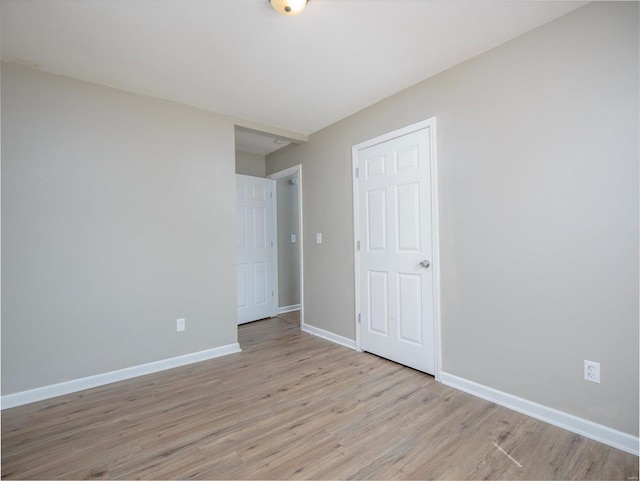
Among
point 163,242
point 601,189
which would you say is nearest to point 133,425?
point 163,242

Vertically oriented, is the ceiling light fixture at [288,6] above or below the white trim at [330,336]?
above

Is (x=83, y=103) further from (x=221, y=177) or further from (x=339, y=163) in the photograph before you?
(x=339, y=163)

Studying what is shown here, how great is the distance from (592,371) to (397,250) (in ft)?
4.89

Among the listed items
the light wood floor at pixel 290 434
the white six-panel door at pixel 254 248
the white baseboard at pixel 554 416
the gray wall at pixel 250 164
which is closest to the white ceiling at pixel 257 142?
the gray wall at pixel 250 164

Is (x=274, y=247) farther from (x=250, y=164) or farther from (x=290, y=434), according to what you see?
(x=290, y=434)

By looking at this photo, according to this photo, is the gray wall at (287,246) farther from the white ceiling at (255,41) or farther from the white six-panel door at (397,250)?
the white ceiling at (255,41)

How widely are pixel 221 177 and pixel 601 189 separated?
2994 mm

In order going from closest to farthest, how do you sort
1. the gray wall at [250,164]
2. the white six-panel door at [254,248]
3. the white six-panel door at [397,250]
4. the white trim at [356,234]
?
the white six-panel door at [397,250] → the white trim at [356,234] → the white six-panel door at [254,248] → the gray wall at [250,164]

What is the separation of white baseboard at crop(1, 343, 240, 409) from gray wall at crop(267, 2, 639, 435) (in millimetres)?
2170

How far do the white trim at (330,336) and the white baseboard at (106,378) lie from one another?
0.94 m

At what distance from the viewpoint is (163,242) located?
9.12 feet

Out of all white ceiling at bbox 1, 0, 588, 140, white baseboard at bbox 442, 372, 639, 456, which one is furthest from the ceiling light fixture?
white baseboard at bbox 442, 372, 639, 456

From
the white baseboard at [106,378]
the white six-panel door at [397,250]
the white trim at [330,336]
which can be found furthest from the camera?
the white trim at [330,336]

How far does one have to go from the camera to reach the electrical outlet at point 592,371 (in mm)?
1702
